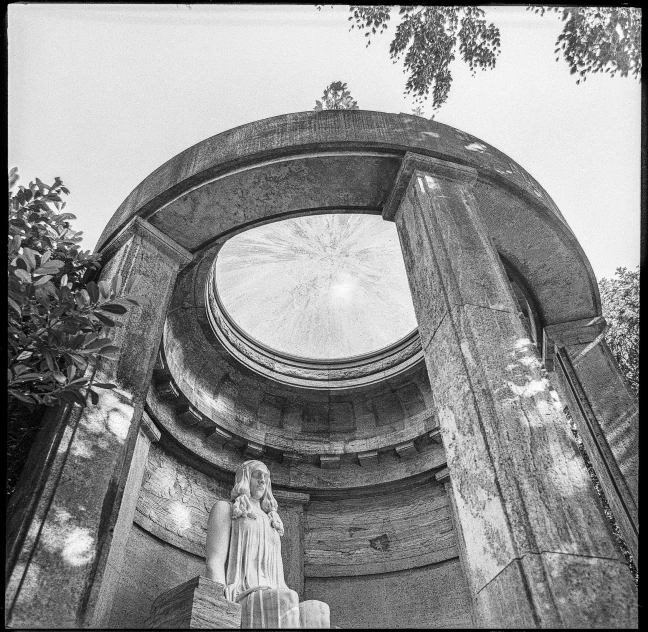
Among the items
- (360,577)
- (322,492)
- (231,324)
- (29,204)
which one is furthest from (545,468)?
(231,324)

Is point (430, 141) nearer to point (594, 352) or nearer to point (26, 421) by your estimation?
point (594, 352)

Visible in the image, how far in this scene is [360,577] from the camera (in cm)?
846

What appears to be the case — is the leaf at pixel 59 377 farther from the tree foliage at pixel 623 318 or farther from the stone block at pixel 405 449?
the tree foliage at pixel 623 318

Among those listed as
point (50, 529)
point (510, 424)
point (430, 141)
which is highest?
point (430, 141)

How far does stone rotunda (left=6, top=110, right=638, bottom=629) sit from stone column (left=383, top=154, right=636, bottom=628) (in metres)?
0.01

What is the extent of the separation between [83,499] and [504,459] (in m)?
2.80

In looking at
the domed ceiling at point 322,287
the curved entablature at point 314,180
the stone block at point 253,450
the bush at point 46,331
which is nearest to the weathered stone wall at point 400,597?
the stone block at point 253,450

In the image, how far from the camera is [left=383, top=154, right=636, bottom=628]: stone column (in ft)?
9.16

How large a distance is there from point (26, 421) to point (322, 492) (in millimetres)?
5983

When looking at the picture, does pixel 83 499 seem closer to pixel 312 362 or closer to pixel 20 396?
pixel 20 396

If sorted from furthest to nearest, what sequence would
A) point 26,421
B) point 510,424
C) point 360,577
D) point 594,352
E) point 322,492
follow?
point 322,492
point 360,577
point 594,352
point 26,421
point 510,424

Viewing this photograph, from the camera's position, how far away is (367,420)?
10.6m

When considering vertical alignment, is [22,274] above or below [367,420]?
below

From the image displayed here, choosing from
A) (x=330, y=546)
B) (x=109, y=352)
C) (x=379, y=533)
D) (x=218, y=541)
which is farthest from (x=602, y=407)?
(x=109, y=352)
